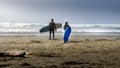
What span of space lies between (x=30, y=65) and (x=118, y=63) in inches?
138

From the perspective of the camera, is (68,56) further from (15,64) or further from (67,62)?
(15,64)

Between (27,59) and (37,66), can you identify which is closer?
(37,66)

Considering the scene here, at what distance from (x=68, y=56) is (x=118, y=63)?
3.27 metres

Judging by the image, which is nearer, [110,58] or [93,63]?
[93,63]

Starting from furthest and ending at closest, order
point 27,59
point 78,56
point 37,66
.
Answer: point 78,56 < point 27,59 < point 37,66

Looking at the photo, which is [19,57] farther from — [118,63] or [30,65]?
[118,63]

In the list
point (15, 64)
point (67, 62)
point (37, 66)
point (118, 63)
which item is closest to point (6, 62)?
point (15, 64)

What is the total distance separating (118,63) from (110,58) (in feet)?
5.65

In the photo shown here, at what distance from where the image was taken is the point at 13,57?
16312 millimetres

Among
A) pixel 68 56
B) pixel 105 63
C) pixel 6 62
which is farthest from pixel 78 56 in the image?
pixel 6 62

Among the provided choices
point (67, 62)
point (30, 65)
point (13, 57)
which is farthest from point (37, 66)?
point (13, 57)

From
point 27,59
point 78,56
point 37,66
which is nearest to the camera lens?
point 37,66

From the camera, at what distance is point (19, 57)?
16453 millimetres

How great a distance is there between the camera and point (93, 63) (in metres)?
14.6
